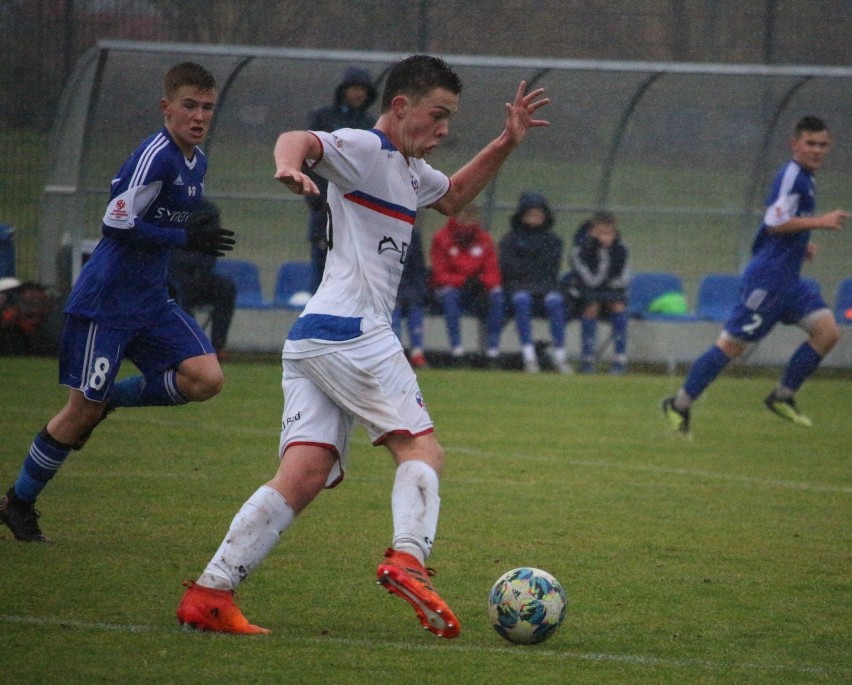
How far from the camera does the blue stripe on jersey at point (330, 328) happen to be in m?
4.61

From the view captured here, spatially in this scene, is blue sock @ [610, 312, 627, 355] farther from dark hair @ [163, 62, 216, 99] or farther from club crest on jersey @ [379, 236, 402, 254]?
club crest on jersey @ [379, 236, 402, 254]

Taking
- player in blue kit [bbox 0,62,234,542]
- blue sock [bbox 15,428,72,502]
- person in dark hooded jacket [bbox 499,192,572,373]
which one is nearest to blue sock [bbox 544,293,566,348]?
person in dark hooded jacket [bbox 499,192,572,373]

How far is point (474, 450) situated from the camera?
30.6 feet

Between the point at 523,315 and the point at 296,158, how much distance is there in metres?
10.5

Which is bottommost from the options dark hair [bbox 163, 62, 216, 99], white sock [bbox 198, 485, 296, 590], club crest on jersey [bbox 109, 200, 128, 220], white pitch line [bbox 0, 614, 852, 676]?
white pitch line [bbox 0, 614, 852, 676]

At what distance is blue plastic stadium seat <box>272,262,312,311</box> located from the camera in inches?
603

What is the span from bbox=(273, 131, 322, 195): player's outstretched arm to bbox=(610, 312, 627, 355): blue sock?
10.6 metres

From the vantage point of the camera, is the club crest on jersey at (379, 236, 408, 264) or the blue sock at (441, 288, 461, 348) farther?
the blue sock at (441, 288, 461, 348)

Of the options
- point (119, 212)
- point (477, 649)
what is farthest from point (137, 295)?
point (477, 649)

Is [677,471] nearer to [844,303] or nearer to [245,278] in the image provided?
[245,278]

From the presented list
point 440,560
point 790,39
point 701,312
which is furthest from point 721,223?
point 440,560

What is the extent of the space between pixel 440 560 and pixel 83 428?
1648mm

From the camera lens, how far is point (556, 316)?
14.8 metres

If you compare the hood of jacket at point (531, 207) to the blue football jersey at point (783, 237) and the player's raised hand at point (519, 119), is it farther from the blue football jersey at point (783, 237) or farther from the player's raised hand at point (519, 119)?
the player's raised hand at point (519, 119)
